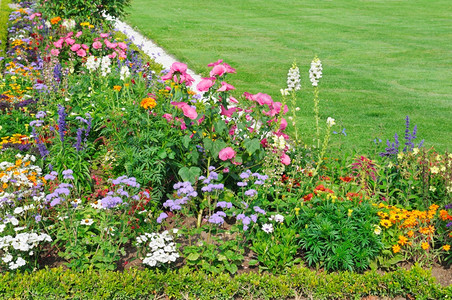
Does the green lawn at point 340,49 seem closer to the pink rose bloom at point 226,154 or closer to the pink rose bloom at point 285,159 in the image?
the pink rose bloom at point 285,159

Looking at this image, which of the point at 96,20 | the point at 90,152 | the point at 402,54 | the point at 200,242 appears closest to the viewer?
the point at 200,242

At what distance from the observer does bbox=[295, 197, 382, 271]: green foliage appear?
4.27 metres

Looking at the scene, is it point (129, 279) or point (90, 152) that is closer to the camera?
point (129, 279)

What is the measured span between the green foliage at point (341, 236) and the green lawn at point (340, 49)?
1.06m

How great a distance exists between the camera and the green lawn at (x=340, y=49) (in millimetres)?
8477

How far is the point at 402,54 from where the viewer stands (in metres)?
13.2

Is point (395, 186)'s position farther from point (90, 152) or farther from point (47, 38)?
point (47, 38)

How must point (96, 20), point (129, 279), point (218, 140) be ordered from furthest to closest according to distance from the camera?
1. point (96, 20)
2. point (218, 140)
3. point (129, 279)

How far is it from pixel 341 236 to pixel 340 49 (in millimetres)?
10104

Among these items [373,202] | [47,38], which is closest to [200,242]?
[373,202]

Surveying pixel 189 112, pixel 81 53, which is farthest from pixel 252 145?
pixel 81 53

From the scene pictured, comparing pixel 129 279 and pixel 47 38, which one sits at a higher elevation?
pixel 47 38

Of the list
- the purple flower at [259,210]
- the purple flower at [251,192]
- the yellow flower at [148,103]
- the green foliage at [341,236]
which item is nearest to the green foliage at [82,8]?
the yellow flower at [148,103]

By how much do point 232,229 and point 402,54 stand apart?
10.2 meters
